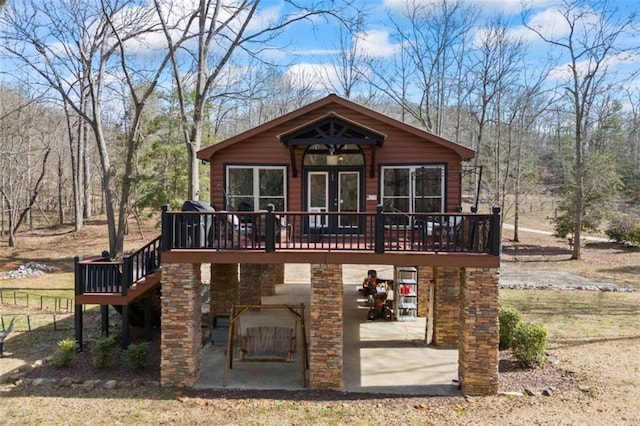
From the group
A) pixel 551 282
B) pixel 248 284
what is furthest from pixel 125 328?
pixel 551 282

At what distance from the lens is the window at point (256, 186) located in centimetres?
1149

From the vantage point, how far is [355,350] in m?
10.9

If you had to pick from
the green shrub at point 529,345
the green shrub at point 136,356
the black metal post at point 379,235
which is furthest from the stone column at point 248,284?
the green shrub at point 529,345

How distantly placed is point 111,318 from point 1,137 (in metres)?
20.4

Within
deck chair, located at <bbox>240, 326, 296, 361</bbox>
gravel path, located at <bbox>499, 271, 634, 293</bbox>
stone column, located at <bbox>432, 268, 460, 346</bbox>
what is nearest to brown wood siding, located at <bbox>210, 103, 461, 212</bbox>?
stone column, located at <bbox>432, 268, 460, 346</bbox>

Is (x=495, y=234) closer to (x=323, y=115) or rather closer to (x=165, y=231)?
(x=323, y=115)

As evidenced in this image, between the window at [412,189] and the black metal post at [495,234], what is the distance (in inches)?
116

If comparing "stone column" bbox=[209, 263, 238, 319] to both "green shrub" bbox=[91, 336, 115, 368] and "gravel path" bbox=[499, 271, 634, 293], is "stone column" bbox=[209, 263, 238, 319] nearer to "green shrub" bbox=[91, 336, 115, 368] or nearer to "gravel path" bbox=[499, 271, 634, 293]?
"green shrub" bbox=[91, 336, 115, 368]

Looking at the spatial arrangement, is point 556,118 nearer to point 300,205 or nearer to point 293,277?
point 293,277

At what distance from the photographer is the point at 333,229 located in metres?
11.5

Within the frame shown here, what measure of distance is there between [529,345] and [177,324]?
7.23 metres

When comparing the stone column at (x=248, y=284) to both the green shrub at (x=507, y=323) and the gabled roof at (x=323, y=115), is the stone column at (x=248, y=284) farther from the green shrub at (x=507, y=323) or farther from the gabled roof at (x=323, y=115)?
the green shrub at (x=507, y=323)

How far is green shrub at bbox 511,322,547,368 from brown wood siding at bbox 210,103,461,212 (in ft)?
10.8

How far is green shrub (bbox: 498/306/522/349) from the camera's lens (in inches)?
407
